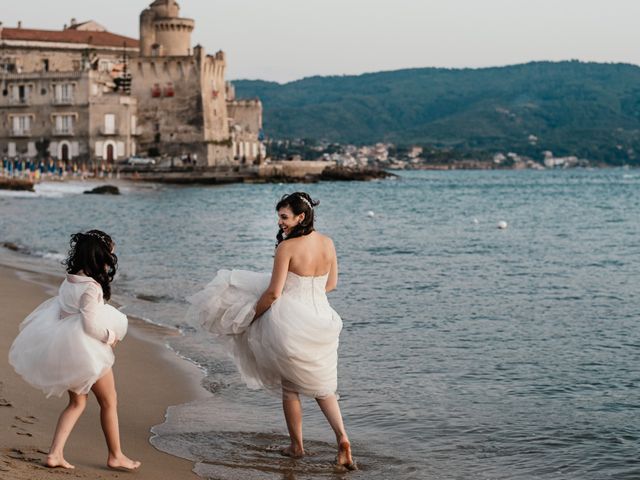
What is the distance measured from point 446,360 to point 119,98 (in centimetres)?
7109

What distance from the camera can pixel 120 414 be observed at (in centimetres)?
759

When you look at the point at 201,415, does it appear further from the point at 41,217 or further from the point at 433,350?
the point at 41,217

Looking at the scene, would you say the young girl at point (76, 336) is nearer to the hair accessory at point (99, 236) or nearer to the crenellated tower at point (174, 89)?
the hair accessory at point (99, 236)

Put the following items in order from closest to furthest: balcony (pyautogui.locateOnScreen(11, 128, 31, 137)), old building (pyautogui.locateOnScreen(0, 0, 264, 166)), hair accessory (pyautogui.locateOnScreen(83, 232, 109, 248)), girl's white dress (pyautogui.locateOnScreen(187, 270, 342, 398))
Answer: hair accessory (pyautogui.locateOnScreen(83, 232, 109, 248))
girl's white dress (pyautogui.locateOnScreen(187, 270, 342, 398))
old building (pyautogui.locateOnScreen(0, 0, 264, 166))
balcony (pyautogui.locateOnScreen(11, 128, 31, 137))

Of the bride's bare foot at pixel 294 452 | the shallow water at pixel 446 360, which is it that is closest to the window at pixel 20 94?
the shallow water at pixel 446 360

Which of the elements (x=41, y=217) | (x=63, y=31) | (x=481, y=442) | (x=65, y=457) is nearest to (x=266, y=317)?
(x=65, y=457)

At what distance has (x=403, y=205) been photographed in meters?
52.8

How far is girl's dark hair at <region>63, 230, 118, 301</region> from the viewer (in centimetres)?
575

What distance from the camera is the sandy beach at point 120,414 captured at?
5855mm

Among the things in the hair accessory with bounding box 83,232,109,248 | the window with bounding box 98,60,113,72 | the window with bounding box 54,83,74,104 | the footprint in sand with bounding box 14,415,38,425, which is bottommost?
the footprint in sand with bounding box 14,415,38,425

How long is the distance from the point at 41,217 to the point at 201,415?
28.3 meters

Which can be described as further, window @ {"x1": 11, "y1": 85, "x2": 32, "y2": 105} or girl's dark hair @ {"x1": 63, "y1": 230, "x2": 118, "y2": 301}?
window @ {"x1": 11, "y1": 85, "x2": 32, "y2": 105}

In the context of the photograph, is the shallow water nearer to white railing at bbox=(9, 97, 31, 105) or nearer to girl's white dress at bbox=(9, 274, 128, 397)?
girl's white dress at bbox=(9, 274, 128, 397)

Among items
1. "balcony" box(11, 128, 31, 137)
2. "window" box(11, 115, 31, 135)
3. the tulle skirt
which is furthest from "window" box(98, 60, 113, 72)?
the tulle skirt
